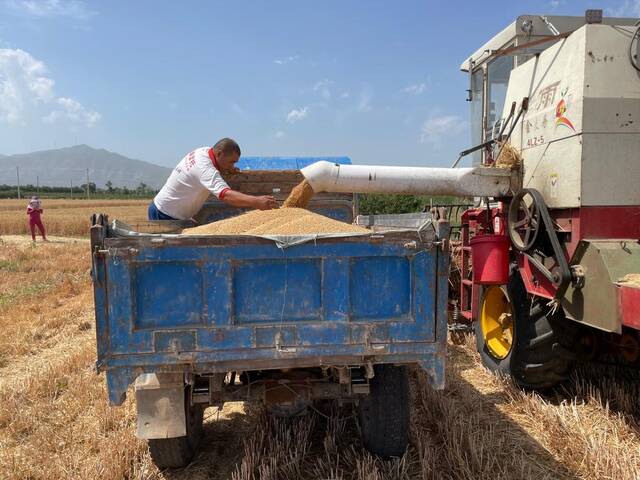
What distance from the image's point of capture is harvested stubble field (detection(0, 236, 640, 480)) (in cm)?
300

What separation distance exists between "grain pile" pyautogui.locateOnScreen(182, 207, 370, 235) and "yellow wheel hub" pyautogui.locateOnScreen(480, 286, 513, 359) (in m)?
2.19

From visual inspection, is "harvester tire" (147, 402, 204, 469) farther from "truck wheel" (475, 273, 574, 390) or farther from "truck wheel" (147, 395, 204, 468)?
"truck wheel" (475, 273, 574, 390)

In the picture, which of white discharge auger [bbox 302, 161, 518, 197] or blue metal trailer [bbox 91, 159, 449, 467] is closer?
blue metal trailer [bbox 91, 159, 449, 467]

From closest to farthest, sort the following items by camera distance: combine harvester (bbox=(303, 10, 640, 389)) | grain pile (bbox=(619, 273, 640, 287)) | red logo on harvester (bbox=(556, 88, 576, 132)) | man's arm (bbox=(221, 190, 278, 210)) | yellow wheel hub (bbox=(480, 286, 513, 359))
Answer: grain pile (bbox=(619, 273, 640, 287)) → combine harvester (bbox=(303, 10, 640, 389)) → red logo on harvester (bbox=(556, 88, 576, 132)) → man's arm (bbox=(221, 190, 278, 210)) → yellow wheel hub (bbox=(480, 286, 513, 359))

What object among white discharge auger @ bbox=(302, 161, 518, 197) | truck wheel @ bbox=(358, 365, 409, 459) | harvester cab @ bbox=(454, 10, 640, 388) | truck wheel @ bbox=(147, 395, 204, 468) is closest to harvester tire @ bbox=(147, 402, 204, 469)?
truck wheel @ bbox=(147, 395, 204, 468)

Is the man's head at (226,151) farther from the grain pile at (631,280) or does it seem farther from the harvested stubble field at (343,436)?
the grain pile at (631,280)

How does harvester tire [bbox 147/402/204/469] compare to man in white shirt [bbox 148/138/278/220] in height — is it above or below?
below

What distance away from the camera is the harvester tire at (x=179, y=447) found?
2.99 m

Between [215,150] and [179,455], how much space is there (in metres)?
2.42

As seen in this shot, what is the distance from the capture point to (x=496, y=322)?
4.94 metres

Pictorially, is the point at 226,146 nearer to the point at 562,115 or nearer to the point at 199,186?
the point at 199,186

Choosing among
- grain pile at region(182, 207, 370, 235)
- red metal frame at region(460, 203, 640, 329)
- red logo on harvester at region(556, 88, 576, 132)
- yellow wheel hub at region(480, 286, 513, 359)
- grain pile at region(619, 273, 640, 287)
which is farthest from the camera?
yellow wheel hub at region(480, 286, 513, 359)

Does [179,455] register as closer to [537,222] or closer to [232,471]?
[232,471]

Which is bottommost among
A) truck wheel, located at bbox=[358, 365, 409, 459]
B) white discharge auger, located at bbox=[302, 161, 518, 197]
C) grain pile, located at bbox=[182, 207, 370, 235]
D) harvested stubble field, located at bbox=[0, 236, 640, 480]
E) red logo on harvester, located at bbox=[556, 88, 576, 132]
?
harvested stubble field, located at bbox=[0, 236, 640, 480]
